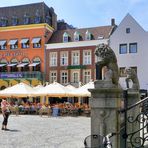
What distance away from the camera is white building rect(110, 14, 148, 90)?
143 feet

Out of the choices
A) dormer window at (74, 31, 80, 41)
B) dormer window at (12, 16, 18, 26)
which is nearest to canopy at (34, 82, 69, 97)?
dormer window at (74, 31, 80, 41)

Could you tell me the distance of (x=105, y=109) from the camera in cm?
653

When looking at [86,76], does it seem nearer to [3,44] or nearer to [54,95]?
[3,44]

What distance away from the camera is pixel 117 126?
6.58m

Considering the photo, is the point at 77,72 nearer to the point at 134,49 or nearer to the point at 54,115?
the point at 134,49

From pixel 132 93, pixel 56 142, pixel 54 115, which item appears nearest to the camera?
pixel 132 93

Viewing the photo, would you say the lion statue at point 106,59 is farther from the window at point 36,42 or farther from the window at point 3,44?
the window at point 3,44

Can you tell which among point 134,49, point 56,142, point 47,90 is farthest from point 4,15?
point 56,142

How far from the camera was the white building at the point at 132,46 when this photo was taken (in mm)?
43491

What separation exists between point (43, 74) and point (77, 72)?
15.0 feet

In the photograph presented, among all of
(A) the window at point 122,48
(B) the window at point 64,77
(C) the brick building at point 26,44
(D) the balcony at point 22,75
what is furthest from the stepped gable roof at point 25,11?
(A) the window at point 122,48

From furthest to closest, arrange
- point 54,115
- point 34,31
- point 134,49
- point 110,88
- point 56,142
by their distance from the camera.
→ 1. point 34,31
2. point 134,49
3. point 54,115
4. point 56,142
5. point 110,88

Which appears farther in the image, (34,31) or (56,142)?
(34,31)

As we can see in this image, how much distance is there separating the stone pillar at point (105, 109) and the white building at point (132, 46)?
120 ft
